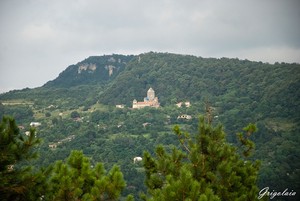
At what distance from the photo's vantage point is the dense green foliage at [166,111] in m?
55.3

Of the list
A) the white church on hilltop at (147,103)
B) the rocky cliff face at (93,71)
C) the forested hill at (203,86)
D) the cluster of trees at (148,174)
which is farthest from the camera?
the rocky cliff face at (93,71)

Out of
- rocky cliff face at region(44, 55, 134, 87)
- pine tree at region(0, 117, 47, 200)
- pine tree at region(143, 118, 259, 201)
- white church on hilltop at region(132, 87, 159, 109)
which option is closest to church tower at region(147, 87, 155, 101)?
white church on hilltop at region(132, 87, 159, 109)

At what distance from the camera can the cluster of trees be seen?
6234 mm

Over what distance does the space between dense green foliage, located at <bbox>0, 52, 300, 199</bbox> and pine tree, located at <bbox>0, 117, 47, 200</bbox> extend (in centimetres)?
3192

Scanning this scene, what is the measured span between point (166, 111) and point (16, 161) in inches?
3248

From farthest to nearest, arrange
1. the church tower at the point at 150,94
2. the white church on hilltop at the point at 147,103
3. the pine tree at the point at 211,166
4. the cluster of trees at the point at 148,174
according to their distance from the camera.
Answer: the church tower at the point at 150,94 < the white church on hilltop at the point at 147,103 < the pine tree at the point at 211,166 < the cluster of trees at the point at 148,174

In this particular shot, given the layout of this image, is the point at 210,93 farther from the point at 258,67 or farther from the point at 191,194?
the point at 191,194

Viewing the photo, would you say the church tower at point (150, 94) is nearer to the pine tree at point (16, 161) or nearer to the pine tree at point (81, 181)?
the pine tree at point (81, 181)

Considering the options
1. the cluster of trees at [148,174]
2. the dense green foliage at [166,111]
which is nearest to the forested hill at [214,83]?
the dense green foliage at [166,111]

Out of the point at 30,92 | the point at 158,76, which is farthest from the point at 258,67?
the point at 30,92

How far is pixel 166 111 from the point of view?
292ft

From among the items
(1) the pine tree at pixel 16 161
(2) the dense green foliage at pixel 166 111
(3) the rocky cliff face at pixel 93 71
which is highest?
(3) the rocky cliff face at pixel 93 71

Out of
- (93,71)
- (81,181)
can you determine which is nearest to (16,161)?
(81,181)

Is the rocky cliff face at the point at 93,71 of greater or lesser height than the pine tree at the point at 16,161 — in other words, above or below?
above
